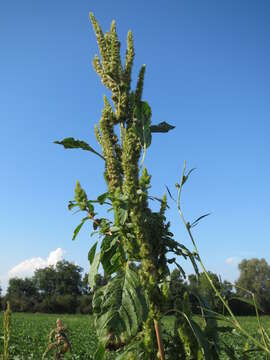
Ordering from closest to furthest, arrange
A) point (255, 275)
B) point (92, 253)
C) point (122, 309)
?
point (122, 309) < point (92, 253) < point (255, 275)

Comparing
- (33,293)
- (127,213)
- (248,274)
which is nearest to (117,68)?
(127,213)

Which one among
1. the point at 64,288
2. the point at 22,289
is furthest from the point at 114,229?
the point at 22,289

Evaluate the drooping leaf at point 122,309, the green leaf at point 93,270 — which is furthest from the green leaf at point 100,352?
the green leaf at point 93,270

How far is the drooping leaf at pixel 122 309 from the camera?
1.49 metres

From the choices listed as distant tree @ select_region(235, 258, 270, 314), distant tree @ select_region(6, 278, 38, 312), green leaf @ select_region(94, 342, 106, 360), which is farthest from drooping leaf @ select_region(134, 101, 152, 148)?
distant tree @ select_region(6, 278, 38, 312)

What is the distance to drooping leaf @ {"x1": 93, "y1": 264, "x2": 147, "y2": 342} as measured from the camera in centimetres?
149

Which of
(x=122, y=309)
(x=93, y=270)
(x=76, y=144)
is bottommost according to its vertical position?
(x=122, y=309)

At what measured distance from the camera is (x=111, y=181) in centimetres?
173

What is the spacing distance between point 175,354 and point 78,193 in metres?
0.87

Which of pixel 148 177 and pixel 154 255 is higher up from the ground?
pixel 148 177

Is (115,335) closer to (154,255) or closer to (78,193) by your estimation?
(154,255)

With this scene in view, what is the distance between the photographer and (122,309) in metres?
1.51

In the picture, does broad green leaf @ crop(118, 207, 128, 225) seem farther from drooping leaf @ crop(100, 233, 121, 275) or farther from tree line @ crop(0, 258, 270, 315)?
tree line @ crop(0, 258, 270, 315)

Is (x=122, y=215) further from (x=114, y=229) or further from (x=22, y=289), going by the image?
(x=22, y=289)
